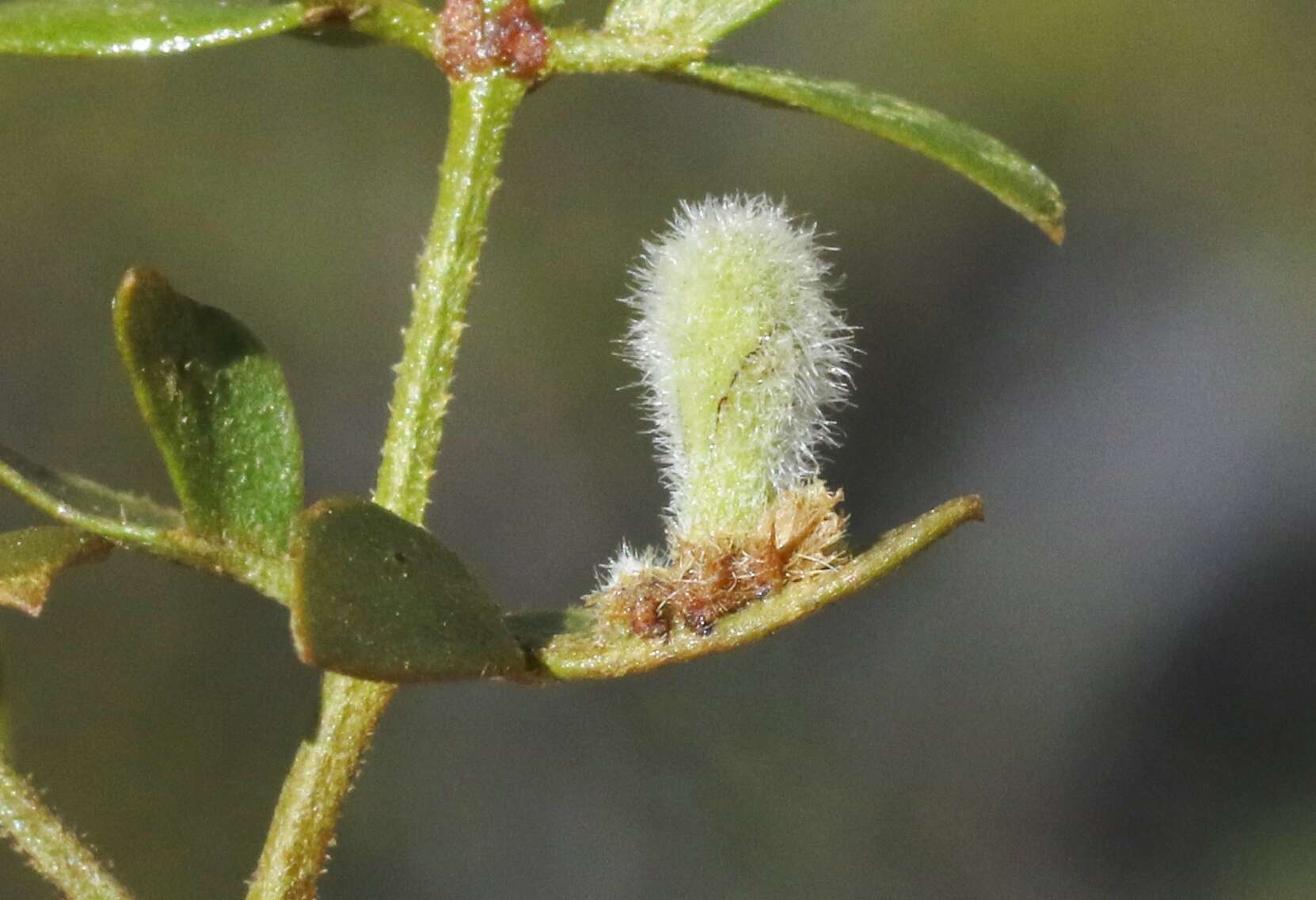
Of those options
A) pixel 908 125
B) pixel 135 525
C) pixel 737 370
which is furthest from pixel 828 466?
pixel 135 525

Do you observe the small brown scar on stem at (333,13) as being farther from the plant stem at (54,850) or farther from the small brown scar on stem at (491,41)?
the plant stem at (54,850)

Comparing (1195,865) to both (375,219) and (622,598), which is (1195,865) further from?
(622,598)

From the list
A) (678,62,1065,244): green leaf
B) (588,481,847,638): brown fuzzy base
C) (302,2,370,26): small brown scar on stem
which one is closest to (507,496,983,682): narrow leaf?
(588,481,847,638): brown fuzzy base

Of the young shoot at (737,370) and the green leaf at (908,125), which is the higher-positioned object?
the green leaf at (908,125)

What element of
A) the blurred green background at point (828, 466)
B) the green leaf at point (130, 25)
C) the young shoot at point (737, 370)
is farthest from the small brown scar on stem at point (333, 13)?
the blurred green background at point (828, 466)

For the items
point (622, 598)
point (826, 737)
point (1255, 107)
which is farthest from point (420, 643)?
point (1255, 107)

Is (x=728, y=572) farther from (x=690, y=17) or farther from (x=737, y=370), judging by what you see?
(x=690, y=17)
